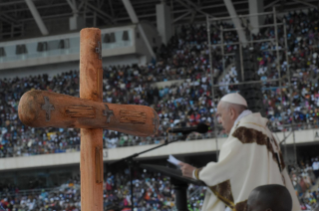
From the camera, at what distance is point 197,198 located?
919 centimetres

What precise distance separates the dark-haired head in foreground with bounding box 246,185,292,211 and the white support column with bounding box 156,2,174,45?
1848cm

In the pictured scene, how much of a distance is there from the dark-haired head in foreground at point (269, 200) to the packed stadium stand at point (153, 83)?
1089 millimetres

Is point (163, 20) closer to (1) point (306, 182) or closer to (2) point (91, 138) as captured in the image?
(1) point (306, 182)

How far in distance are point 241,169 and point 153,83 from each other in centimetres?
1411

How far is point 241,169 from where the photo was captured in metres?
3.47

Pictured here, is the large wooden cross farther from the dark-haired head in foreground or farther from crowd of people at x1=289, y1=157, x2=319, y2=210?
crowd of people at x1=289, y1=157, x2=319, y2=210

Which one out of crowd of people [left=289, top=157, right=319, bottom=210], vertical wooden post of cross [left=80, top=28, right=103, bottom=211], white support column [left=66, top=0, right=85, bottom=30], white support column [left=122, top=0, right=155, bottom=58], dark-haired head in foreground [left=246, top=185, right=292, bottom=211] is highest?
white support column [left=122, top=0, right=155, bottom=58]

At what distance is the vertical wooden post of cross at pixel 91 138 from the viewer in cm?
193

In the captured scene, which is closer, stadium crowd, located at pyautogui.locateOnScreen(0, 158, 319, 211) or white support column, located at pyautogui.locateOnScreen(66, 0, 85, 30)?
stadium crowd, located at pyautogui.locateOnScreen(0, 158, 319, 211)

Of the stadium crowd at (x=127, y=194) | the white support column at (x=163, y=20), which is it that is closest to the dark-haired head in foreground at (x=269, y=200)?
the stadium crowd at (x=127, y=194)

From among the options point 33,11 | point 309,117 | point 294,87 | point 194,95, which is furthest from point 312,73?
point 33,11

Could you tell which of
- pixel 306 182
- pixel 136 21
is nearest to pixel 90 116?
pixel 306 182

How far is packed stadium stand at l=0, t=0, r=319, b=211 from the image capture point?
3090 millimetres

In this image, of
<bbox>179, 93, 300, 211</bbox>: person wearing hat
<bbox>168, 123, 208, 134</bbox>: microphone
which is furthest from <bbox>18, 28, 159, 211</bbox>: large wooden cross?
<bbox>179, 93, 300, 211</bbox>: person wearing hat
